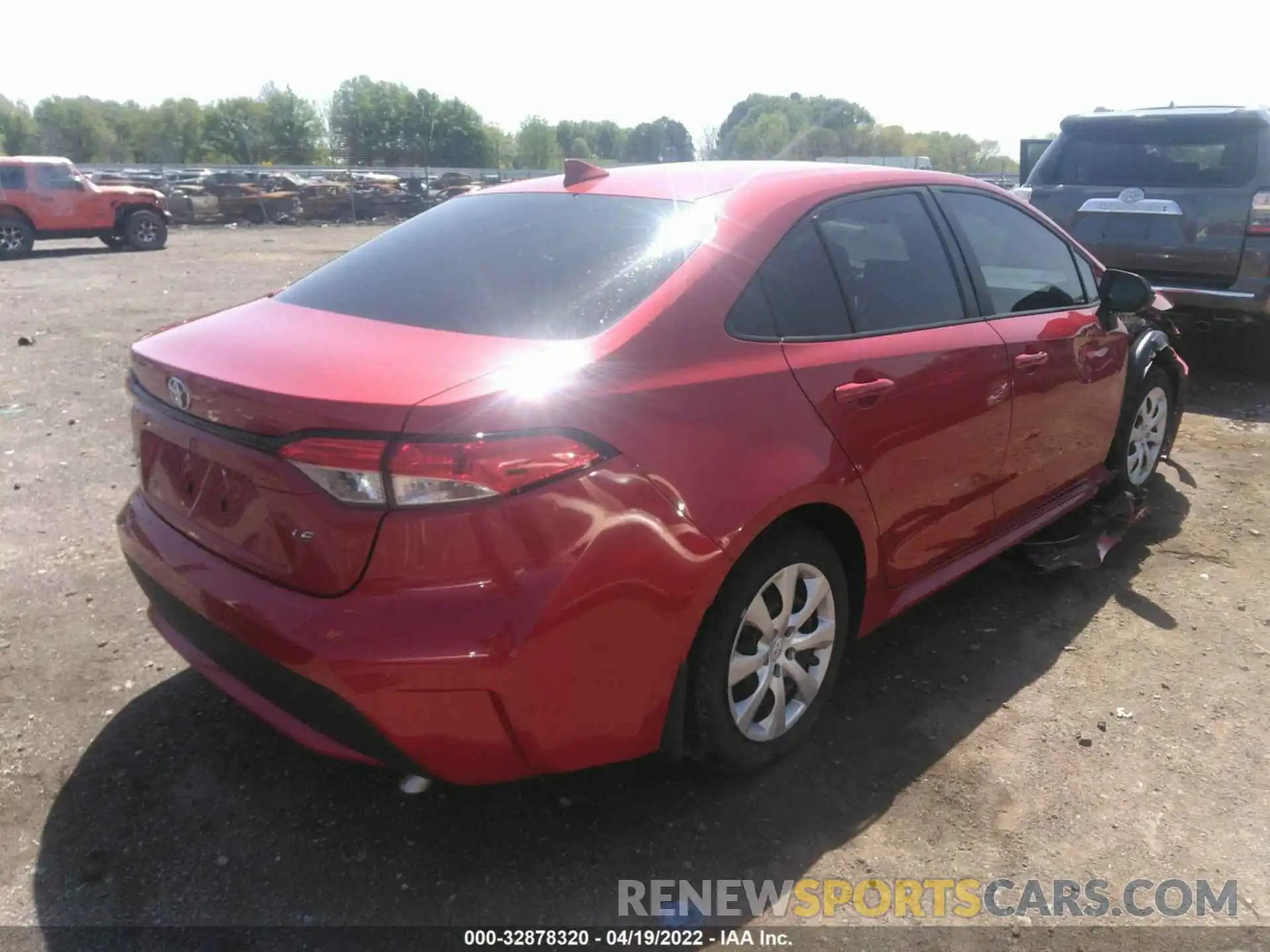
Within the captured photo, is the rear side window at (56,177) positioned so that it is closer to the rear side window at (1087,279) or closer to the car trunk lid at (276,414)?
the car trunk lid at (276,414)

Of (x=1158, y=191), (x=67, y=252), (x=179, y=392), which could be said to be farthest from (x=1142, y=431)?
(x=67, y=252)

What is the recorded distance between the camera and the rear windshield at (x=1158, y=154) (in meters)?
6.78

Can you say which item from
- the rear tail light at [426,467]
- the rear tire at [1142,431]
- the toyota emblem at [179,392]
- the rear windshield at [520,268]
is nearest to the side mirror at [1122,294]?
the rear tire at [1142,431]

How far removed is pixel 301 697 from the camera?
214 centimetres

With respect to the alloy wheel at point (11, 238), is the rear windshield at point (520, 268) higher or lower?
higher

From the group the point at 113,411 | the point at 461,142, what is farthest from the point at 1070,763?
the point at 461,142

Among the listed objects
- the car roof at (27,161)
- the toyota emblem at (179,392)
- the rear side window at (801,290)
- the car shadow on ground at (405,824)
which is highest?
the car roof at (27,161)

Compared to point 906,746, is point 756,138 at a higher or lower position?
higher

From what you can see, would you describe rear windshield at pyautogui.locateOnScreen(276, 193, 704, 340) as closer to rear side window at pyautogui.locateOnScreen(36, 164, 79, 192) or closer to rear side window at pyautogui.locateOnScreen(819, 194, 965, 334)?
rear side window at pyautogui.locateOnScreen(819, 194, 965, 334)

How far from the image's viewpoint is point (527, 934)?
2.26m

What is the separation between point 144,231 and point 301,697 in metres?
20.6

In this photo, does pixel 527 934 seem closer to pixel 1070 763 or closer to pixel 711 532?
pixel 711 532

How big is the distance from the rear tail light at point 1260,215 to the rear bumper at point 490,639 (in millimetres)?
6145

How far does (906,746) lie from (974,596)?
1.25 m
